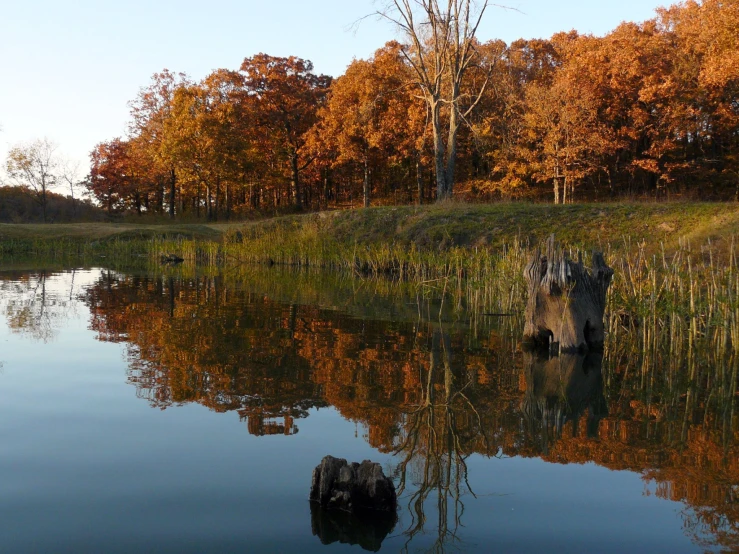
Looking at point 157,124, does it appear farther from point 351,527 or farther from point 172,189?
point 351,527

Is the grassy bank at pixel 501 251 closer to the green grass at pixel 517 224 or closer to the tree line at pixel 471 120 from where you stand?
→ the green grass at pixel 517 224

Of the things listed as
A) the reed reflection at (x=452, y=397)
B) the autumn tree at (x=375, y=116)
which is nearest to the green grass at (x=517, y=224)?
the reed reflection at (x=452, y=397)

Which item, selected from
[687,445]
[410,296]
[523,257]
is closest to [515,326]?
[523,257]

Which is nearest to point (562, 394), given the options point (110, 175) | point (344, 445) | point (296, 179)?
point (344, 445)

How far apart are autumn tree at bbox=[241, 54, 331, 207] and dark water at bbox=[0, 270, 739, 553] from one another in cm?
3901

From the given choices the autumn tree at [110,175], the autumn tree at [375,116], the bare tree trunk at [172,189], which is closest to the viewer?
the autumn tree at [375,116]

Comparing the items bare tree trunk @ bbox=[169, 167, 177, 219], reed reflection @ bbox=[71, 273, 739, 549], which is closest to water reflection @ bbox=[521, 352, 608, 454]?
reed reflection @ bbox=[71, 273, 739, 549]

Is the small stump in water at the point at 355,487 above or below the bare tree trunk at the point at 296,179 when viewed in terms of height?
below

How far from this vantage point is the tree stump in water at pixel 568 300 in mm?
7910

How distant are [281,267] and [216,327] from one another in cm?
1328

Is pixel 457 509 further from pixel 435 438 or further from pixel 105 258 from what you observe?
pixel 105 258

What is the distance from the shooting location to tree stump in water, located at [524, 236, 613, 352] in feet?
26.0

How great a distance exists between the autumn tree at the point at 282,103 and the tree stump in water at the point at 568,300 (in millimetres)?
38812

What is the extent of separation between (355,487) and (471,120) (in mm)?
37865
